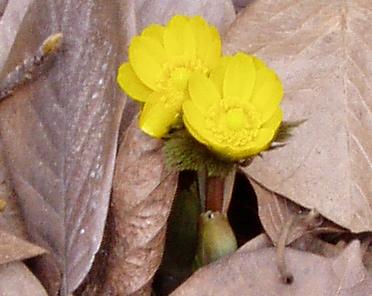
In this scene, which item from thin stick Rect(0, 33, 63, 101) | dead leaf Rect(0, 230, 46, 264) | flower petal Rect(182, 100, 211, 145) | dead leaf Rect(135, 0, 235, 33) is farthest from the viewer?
dead leaf Rect(135, 0, 235, 33)

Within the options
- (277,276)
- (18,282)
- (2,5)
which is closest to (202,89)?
(277,276)

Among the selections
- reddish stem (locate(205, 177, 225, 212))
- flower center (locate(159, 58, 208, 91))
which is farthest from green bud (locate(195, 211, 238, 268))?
flower center (locate(159, 58, 208, 91))

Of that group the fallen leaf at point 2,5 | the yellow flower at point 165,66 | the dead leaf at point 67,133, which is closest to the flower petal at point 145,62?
the yellow flower at point 165,66

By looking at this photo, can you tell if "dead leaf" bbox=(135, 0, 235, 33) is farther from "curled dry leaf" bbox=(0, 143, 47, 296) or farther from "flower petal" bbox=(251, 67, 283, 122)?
"curled dry leaf" bbox=(0, 143, 47, 296)

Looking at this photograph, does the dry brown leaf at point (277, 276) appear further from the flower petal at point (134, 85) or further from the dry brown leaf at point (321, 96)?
the flower petal at point (134, 85)

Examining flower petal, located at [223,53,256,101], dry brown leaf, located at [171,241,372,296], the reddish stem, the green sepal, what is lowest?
dry brown leaf, located at [171,241,372,296]

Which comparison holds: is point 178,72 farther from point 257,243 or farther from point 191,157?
point 257,243

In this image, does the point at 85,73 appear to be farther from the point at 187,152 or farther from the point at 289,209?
the point at 289,209
